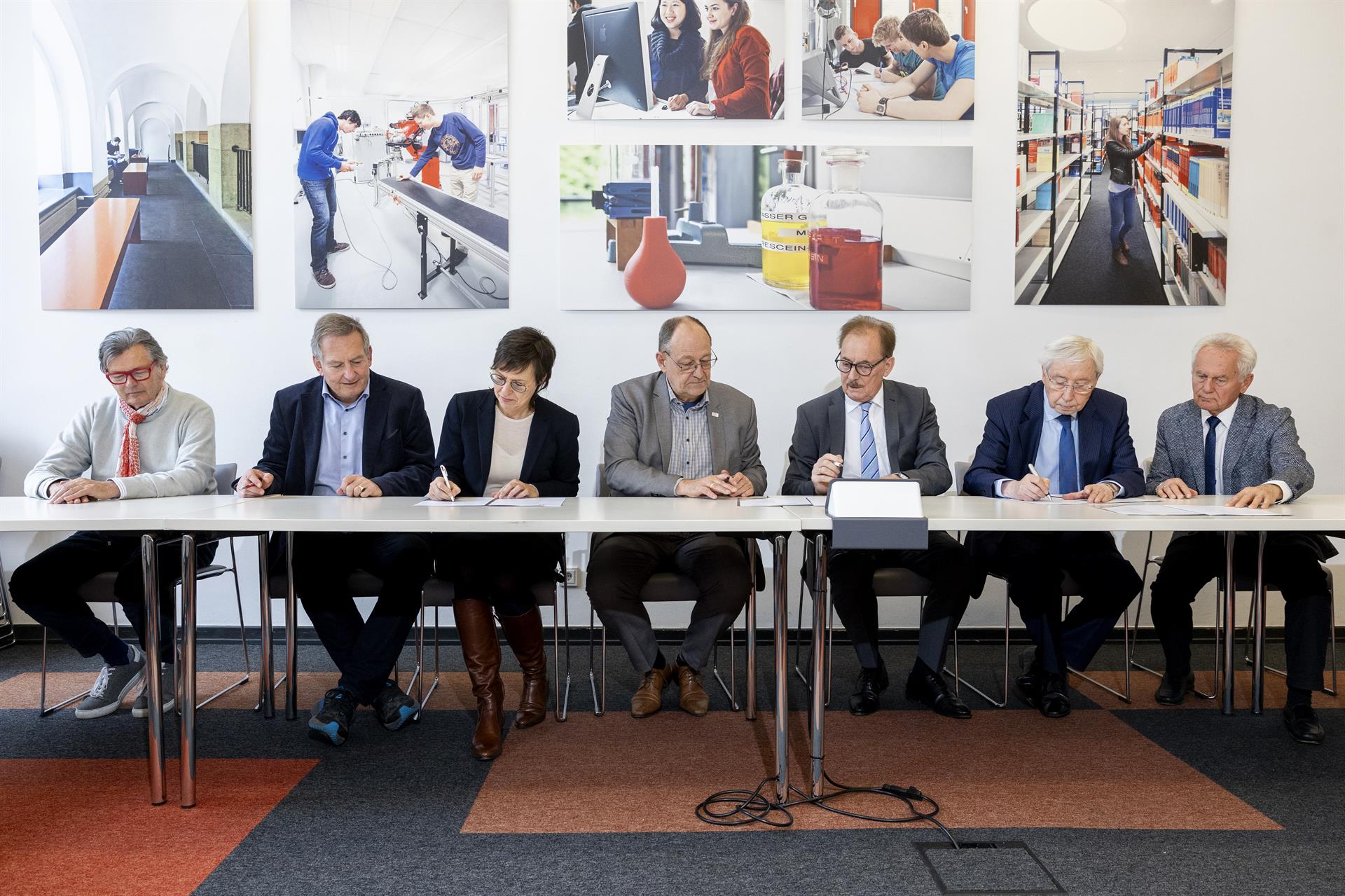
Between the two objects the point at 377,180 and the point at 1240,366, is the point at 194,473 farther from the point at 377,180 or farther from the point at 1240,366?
the point at 1240,366

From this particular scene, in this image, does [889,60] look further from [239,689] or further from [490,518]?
[239,689]

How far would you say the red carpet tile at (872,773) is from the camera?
2.47 m

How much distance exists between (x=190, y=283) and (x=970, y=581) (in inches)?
134

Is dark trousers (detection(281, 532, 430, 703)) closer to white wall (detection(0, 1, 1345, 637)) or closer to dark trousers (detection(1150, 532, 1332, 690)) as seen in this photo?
white wall (detection(0, 1, 1345, 637))

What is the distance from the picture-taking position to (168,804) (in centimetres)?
256

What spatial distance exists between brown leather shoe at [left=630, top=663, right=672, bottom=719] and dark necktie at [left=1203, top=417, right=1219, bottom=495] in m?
2.01

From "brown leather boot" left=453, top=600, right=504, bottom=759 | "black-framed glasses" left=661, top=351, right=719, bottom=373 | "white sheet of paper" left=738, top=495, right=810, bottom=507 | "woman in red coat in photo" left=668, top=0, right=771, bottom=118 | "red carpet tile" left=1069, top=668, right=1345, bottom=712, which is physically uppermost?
"woman in red coat in photo" left=668, top=0, right=771, bottom=118

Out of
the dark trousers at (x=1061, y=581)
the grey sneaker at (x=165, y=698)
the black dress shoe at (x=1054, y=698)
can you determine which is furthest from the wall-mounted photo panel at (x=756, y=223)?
the grey sneaker at (x=165, y=698)

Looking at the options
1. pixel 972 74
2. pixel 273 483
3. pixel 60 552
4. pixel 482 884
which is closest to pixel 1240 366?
pixel 972 74

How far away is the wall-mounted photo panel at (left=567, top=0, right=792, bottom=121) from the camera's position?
13.9ft

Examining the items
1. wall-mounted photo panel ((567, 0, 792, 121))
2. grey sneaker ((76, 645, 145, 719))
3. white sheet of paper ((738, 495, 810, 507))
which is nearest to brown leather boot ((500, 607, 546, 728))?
white sheet of paper ((738, 495, 810, 507))

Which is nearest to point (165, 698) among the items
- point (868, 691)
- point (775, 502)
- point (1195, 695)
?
point (775, 502)

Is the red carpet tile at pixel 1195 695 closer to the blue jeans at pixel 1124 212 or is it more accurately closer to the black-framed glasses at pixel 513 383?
the blue jeans at pixel 1124 212

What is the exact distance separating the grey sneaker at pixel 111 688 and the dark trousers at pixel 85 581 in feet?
0.40
